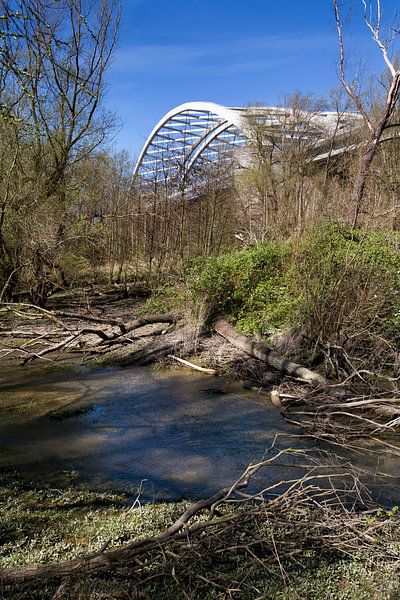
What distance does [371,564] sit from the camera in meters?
3.55

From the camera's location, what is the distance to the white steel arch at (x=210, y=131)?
1848 cm

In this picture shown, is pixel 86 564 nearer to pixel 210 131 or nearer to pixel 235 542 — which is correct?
pixel 235 542

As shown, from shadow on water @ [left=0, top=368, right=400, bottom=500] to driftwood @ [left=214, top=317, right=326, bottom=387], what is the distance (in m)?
0.86

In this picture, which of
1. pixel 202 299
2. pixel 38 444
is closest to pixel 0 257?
pixel 202 299

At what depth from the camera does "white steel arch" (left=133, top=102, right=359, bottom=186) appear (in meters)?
18.5

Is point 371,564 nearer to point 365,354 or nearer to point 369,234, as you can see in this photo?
point 365,354

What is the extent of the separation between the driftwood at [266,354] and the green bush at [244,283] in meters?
0.36

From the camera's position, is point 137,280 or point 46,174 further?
point 137,280

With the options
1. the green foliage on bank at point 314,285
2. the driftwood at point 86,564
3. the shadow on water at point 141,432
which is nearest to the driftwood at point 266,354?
the green foliage on bank at point 314,285

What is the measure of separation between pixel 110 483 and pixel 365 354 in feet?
17.9

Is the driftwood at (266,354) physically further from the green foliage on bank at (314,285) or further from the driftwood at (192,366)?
the driftwood at (192,366)

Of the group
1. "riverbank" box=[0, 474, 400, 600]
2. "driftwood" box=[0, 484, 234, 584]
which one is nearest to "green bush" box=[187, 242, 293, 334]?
"riverbank" box=[0, 474, 400, 600]

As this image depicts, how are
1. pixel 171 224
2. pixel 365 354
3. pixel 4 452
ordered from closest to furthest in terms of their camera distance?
pixel 4 452 < pixel 365 354 < pixel 171 224

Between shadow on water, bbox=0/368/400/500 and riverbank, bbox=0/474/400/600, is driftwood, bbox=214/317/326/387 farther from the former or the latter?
riverbank, bbox=0/474/400/600
